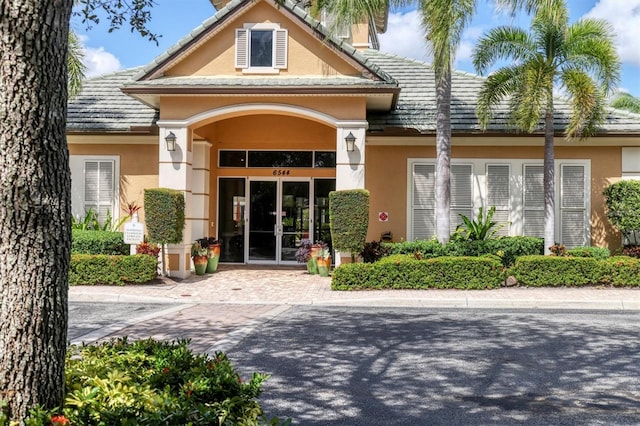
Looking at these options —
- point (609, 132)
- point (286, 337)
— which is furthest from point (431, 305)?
point (609, 132)

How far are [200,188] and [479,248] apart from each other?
7923 millimetres

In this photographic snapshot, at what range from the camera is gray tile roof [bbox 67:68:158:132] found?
16203 millimetres

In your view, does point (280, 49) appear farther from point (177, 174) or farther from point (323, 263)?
point (323, 263)

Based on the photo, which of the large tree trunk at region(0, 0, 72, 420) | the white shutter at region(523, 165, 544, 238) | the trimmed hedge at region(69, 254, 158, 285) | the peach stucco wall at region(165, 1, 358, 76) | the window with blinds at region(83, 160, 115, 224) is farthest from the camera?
the window with blinds at region(83, 160, 115, 224)

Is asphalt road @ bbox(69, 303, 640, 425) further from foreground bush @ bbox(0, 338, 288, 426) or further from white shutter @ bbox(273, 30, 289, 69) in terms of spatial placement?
white shutter @ bbox(273, 30, 289, 69)

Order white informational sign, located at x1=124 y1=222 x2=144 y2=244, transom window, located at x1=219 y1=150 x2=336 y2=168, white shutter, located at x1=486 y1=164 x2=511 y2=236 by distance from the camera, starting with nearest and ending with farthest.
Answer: white informational sign, located at x1=124 y1=222 x2=144 y2=244, white shutter, located at x1=486 y1=164 x2=511 y2=236, transom window, located at x1=219 y1=150 x2=336 y2=168

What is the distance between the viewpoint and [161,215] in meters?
13.4

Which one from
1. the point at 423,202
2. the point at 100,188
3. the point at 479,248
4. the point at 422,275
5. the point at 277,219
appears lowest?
the point at 422,275

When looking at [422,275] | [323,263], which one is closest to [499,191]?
[422,275]

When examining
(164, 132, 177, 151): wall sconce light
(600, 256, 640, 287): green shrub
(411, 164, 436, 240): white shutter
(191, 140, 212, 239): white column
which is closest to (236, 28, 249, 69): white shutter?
(164, 132, 177, 151): wall sconce light

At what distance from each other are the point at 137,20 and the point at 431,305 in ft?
23.9

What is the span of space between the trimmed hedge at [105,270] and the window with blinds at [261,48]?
5806 mm

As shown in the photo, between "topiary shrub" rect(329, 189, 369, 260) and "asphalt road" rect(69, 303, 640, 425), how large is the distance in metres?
3.20

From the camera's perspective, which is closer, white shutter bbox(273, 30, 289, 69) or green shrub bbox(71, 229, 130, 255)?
Result: green shrub bbox(71, 229, 130, 255)
